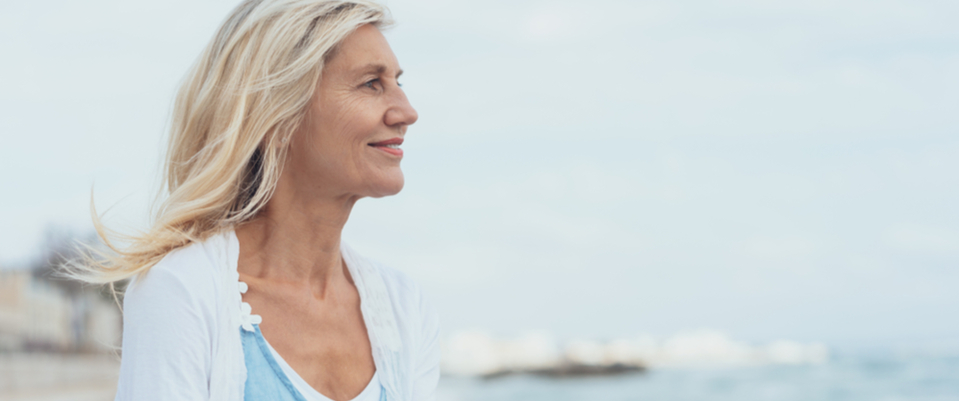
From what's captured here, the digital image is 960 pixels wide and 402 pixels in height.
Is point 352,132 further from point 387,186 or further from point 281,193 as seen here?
point 281,193

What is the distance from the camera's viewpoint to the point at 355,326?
2.43 m

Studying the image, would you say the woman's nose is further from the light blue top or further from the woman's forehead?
the light blue top

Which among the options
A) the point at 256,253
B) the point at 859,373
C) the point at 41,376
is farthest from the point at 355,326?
the point at 859,373

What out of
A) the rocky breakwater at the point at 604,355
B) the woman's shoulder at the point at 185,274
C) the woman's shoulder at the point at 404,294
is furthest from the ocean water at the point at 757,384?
the woman's shoulder at the point at 185,274

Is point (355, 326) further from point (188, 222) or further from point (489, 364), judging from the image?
point (489, 364)

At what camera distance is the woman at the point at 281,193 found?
206cm

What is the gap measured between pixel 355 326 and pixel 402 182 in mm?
490

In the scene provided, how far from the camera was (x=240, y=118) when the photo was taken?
217cm

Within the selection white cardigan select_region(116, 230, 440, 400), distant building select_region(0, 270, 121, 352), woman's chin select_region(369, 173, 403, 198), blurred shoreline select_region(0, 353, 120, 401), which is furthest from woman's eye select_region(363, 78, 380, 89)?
distant building select_region(0, 270, 121, 352)

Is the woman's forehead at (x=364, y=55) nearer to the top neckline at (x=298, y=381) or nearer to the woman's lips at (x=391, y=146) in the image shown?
the woman's lips at (x=391, y=146)

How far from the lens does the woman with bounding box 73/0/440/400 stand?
2.06 metres

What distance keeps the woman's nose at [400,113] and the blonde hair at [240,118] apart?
231 millimetres

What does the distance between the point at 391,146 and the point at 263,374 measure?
2.43 ft

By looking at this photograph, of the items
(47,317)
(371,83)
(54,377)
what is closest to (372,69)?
(371,83)
